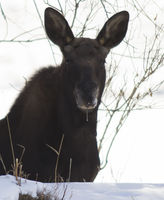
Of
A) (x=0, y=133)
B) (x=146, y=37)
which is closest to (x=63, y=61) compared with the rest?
(x=0, y=133)

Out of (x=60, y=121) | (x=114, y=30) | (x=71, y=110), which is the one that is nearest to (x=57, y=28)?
(x=114, y=30)

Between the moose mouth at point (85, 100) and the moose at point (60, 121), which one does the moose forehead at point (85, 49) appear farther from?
the moose mouth at point (85, 100)

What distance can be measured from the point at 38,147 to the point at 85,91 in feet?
2.96

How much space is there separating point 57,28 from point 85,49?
22.8 inches

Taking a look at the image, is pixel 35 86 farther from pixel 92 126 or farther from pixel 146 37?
pixel 146 37

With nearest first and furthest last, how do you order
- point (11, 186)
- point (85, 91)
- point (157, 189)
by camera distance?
point (11, 186) < point (157, 189) < point (85, 91)

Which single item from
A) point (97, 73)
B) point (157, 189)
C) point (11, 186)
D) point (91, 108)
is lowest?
point (157, 189)

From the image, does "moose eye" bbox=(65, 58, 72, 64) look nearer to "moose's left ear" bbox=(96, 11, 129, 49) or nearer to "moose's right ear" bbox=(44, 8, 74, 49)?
"moose's right ear" bbox=(44, 8, 74, 49)

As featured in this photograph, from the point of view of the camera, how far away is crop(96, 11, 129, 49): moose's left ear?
6289 millimetres

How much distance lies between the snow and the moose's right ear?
8.45 feet

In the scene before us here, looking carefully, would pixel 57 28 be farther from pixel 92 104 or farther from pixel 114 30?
pixel 92 104

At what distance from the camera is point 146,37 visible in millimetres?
8531

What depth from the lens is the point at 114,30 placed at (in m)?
6.38

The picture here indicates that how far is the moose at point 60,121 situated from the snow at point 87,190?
45.7 inches
